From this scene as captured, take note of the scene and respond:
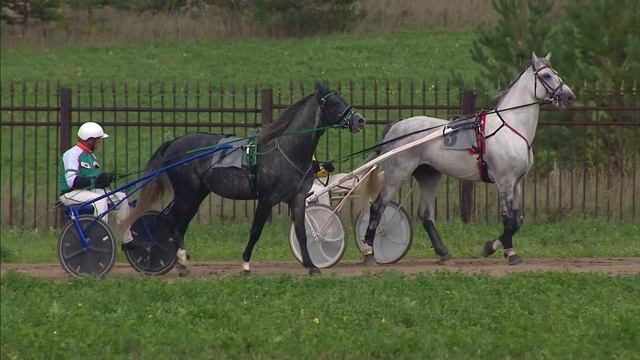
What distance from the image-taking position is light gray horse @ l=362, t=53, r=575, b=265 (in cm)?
1592

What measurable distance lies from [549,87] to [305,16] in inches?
1189

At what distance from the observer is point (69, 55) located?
4284cm

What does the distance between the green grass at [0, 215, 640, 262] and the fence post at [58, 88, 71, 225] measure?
1217mm

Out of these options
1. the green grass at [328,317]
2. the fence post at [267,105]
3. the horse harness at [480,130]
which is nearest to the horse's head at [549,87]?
the horse harness at [480,130]

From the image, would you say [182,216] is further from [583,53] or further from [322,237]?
[583,53]

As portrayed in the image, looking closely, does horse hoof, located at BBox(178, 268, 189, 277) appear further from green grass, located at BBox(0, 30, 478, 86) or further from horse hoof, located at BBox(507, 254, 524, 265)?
green grass, located at BBox(0, 30, 478, 86)

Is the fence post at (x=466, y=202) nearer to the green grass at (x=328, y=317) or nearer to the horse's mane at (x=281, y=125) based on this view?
the horse's mane at (x=281, y=125)

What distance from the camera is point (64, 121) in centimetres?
2070

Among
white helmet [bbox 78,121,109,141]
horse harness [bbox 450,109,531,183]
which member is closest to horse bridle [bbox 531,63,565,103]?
horse harness [bbox 450,109,531,183]

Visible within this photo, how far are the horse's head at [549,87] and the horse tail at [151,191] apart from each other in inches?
152

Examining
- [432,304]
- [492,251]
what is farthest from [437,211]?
[432,304]

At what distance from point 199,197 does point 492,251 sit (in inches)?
127

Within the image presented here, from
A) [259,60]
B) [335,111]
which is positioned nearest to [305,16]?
[259,60]

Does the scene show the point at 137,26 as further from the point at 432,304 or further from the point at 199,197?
the point at 432,304
